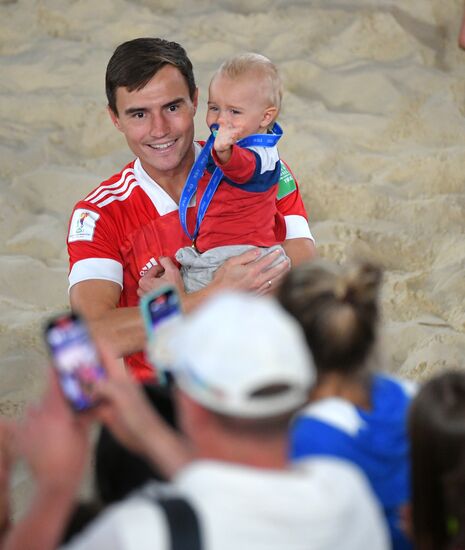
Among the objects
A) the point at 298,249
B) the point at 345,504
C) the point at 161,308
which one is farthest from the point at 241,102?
the point at 345,504

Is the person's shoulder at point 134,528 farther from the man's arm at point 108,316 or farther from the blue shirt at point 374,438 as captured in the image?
the man's arm at point 108,316

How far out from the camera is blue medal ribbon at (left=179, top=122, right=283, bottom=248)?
300cm

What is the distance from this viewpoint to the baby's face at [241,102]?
3006 millimetres

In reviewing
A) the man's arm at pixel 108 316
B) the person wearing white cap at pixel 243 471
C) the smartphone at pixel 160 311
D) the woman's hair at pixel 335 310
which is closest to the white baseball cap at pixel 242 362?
the person wearing white cap at pixel 243 471

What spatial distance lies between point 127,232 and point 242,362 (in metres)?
1.69

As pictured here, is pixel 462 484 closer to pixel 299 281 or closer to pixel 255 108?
pixel 299 281

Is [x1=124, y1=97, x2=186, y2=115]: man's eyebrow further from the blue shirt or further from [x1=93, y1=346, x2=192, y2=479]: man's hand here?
[x1=93, y1=346, x2=192, y2=479]: man's hand

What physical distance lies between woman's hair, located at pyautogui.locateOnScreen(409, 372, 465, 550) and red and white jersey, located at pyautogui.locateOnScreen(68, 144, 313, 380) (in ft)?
4.44

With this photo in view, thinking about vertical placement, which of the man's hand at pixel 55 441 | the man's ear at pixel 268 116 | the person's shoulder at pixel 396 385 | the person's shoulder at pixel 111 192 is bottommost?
the person's shoulder at pixel 111 192

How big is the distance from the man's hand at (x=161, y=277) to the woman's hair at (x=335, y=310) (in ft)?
3.44

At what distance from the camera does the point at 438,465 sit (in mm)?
1781

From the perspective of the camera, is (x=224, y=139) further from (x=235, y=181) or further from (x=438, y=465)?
(x=438, y=465)

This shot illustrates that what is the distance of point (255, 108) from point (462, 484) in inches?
61.6

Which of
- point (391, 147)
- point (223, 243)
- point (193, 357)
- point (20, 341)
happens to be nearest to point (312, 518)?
point (193, 357)
